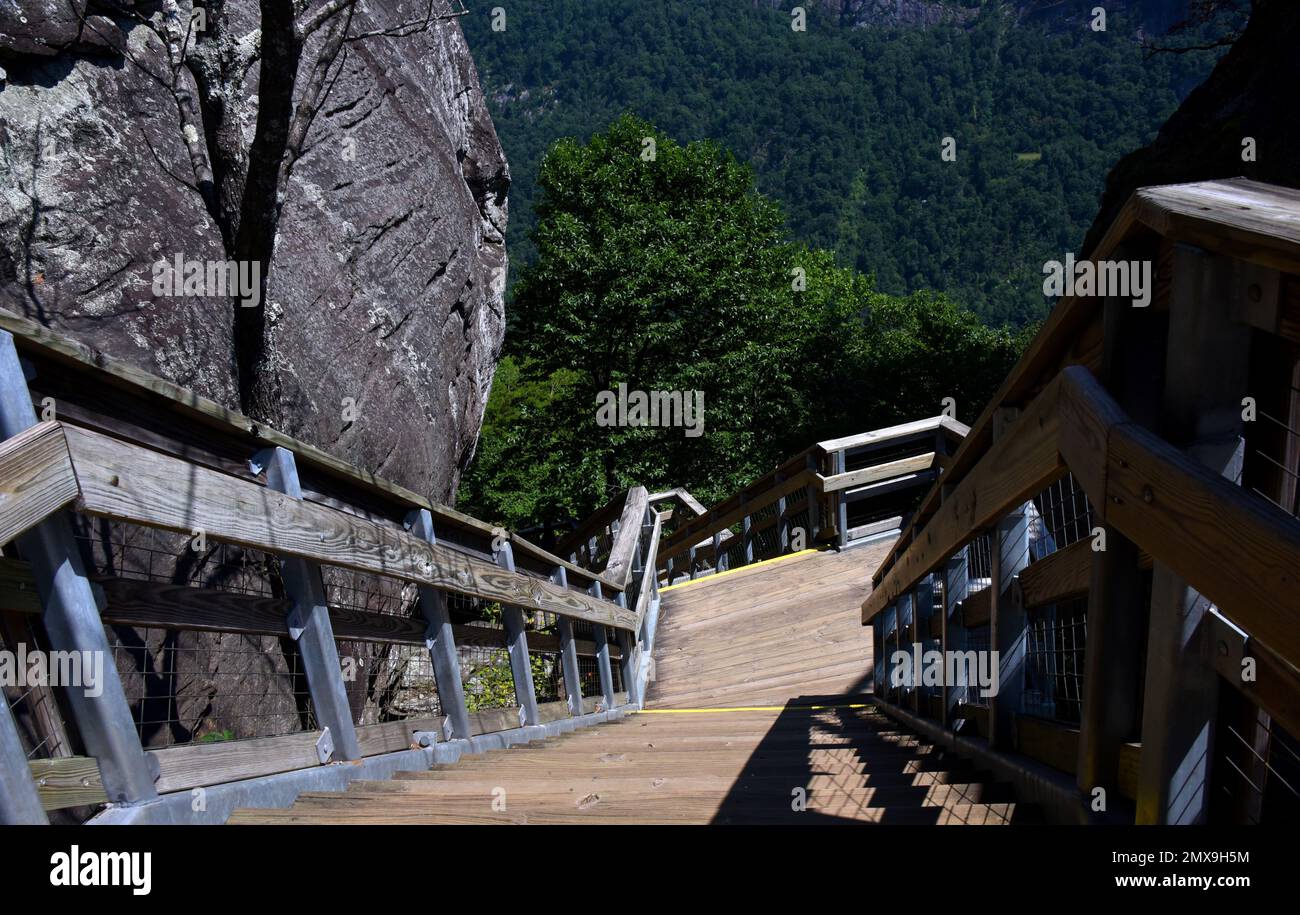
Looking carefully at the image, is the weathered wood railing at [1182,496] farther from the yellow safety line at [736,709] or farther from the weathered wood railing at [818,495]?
Result: the weathered wood railing at [818,495]

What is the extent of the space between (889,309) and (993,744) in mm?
30033

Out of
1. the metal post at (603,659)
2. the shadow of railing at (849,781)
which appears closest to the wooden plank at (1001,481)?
the shadow of railing at (849,781)

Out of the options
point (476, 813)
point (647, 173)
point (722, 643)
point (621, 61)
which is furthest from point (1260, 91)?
point (621, 61)

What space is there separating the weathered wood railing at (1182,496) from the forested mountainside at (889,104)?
69.5m

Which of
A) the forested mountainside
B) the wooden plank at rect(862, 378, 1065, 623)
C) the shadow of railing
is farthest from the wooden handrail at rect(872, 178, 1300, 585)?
the forested mountainside

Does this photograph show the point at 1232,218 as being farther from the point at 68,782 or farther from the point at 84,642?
the point at 68,782

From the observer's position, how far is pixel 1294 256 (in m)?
1.42

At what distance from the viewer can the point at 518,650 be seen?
5.28 m

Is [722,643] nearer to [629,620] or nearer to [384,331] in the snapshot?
[629,620]

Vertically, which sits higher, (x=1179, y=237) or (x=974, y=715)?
(x=1179, y=237)

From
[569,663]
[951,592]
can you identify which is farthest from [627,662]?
[951,592]

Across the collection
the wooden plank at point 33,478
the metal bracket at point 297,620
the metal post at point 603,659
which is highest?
the wooden plank at point 33,478

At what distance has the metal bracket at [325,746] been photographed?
3.32 m

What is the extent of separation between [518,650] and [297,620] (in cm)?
206
